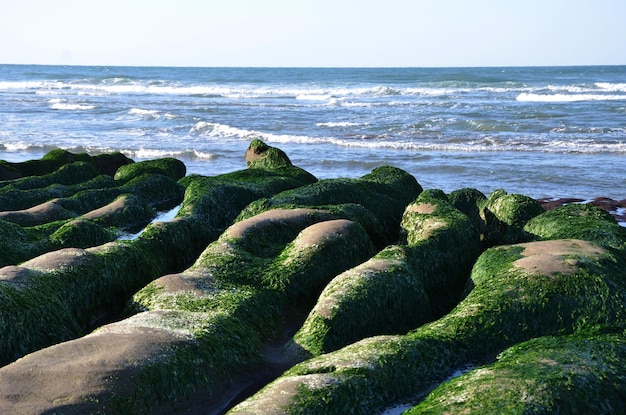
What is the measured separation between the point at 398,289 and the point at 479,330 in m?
0.90

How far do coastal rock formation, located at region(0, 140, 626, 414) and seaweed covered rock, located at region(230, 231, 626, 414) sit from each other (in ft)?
0.05

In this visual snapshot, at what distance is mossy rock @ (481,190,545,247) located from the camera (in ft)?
29.0

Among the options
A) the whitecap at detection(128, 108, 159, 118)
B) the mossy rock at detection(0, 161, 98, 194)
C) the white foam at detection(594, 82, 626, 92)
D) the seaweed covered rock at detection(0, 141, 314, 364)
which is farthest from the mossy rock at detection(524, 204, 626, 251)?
the white foam at detection(594, 82, 626, 92)

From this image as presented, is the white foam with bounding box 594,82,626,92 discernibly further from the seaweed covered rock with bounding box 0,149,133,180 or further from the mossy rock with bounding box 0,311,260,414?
the mossy rock with bounding box 0,311,260,414

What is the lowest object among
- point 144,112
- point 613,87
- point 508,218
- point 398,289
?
point 144,112

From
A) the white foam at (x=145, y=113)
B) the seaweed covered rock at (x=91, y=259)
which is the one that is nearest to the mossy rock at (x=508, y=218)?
the seaweed covered rock at (x=91, y=259)

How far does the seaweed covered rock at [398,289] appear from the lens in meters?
5.58

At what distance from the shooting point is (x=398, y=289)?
19.9 ft

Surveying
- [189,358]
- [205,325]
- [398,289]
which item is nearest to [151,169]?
[398,289]

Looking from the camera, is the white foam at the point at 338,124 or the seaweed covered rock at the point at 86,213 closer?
the seaweed covered rock at the point at 86,213

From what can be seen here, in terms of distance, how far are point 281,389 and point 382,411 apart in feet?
2.12

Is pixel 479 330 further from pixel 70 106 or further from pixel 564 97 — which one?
pixel 564 97

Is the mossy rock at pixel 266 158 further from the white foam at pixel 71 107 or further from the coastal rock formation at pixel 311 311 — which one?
the white foam at pixel 71 107

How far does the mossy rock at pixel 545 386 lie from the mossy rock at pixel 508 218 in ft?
13.4
